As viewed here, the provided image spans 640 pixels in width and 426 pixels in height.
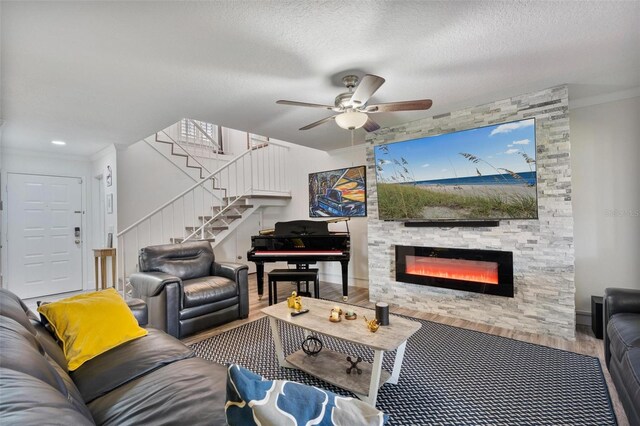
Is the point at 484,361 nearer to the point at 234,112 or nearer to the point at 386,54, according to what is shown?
the point at 386,54

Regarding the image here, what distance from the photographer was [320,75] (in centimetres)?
245

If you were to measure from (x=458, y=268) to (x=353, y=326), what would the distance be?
6.31 ft

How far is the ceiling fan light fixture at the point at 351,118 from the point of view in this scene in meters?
2.43

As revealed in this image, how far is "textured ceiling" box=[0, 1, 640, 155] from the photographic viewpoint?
1.70 m

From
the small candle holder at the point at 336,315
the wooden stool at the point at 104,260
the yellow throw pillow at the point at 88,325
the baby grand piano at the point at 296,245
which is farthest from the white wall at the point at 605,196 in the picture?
the wooden stool at the point at 104,260

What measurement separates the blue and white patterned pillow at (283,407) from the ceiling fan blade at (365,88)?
1.81 m

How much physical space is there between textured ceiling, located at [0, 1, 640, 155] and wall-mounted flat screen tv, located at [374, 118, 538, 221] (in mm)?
407

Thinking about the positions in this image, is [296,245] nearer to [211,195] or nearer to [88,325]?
[211,195]

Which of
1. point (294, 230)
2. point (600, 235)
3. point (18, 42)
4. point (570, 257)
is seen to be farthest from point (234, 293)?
point (600, 235)

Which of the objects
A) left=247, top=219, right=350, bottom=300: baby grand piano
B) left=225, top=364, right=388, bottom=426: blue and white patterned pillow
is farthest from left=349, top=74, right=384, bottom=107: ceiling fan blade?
left=247, top=219, right=350, bottom=300: baby grand piano

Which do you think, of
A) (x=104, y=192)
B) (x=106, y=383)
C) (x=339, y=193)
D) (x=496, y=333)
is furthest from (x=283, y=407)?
(x=104, y=192)

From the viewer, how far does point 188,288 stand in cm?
307

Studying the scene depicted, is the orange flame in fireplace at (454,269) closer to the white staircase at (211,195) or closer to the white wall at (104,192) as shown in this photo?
the white staircase at (211,195)

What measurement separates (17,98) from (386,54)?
332 centimetres
